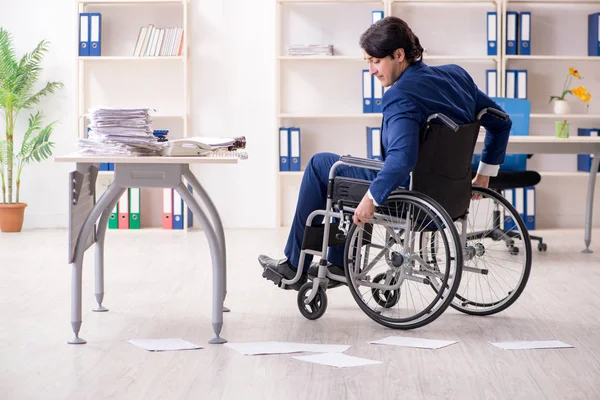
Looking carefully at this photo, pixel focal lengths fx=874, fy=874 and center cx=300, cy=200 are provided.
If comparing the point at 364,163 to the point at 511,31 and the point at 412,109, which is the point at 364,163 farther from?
the point at 511,31

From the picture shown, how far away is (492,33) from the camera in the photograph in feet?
18.4

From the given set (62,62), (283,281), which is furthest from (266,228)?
(283,281)

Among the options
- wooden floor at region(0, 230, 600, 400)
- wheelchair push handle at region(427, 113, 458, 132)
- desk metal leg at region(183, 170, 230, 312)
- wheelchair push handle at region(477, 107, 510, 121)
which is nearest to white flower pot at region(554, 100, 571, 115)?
wooden floor at region(0, 230, 600, 400)

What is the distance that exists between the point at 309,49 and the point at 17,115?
1947 millimetres

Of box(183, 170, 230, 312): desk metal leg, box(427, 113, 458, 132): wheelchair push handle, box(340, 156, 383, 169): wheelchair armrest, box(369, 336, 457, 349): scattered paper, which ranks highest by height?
box(427, 113, 458, 132): wheelchair push handle

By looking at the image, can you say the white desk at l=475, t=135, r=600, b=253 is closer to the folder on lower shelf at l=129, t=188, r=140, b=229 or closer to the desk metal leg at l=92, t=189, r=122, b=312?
Answer: the desk metal leg at l=92, t=189, r=122, b=312

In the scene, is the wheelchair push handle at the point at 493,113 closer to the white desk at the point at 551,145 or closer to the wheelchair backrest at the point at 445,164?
the wheelchair backrest at the point at 445,164

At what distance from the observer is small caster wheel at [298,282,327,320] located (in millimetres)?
3148

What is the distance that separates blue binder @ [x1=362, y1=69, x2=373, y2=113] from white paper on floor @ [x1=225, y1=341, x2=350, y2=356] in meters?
3.03

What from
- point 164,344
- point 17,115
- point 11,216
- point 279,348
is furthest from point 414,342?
point 17,115

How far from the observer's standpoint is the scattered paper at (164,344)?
2.77 meters

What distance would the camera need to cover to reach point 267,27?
19.0 ft

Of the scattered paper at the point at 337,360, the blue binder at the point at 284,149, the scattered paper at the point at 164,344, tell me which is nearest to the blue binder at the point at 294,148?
the blue binder at the point at 284,149

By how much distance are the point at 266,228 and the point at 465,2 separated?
199 centimetres
